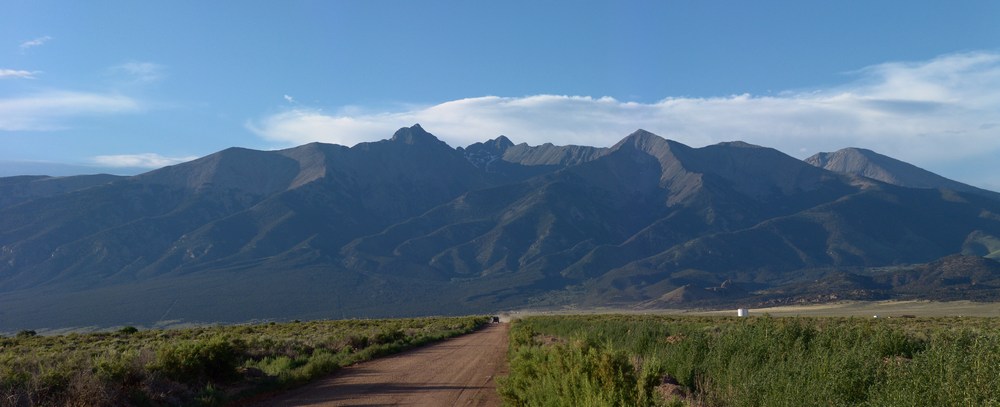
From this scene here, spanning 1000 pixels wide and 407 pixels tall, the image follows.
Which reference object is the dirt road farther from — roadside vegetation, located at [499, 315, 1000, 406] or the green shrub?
the green shrub

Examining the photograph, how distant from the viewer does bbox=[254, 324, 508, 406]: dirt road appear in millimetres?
14484

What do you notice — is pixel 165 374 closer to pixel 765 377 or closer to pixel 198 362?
pixel 198 362

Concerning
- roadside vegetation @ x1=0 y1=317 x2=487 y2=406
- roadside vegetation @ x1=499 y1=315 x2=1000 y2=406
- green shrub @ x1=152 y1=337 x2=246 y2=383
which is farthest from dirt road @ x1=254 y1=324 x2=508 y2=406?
green shrub @ x1=152 y1=337 x2=246 y2=383

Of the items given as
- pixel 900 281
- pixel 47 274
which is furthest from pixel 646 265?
pixel 47 274

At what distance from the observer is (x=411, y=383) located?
672 inches

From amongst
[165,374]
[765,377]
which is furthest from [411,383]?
[765,377]

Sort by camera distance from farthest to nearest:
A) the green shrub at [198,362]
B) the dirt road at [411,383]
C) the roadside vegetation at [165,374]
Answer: the green shrub at [198,362] → the dirt road at [411,383] → the roadside vegetation at [165,374]

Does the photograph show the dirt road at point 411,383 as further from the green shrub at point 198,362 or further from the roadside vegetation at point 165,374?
the green shrub at point 198,362

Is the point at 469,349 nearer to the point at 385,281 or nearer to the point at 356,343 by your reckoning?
the point at 356,343

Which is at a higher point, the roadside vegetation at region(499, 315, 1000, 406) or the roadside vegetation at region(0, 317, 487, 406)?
the roadside vegetation at region(499, 315, 1000, 406)

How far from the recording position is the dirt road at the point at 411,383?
570 inches

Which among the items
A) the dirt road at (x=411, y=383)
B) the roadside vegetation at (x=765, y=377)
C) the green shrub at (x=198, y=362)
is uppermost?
the roadside vegetation at (x=765, y=377)

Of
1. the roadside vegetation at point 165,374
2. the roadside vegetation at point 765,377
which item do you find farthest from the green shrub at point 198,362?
the roadside vegetation at point 765,377

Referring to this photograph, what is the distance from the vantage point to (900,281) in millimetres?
149500
